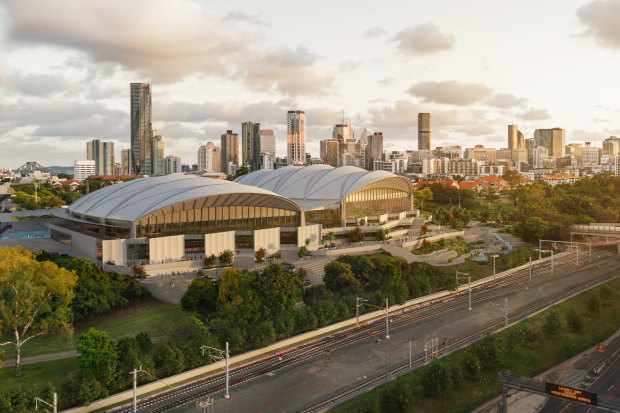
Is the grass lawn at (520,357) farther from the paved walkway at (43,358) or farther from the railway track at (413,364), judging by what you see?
the paved walkway at (43,358)

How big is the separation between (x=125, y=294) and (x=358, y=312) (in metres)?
24.2

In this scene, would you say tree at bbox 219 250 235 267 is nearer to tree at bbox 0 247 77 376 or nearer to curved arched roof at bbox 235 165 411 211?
tree at bbox 0 247 77 376

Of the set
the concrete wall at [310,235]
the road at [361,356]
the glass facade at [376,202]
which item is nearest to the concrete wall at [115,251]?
the concrete wall at [310,235]

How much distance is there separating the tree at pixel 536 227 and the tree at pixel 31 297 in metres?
77.7

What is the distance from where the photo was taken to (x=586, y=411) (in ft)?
107

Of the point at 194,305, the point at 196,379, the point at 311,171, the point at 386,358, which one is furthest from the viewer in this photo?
the point at 311,171

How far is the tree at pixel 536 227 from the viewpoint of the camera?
88.5 m

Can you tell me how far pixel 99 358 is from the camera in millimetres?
33250

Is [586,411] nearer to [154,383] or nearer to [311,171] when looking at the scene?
[154,383]

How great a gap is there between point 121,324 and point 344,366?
2105 cm

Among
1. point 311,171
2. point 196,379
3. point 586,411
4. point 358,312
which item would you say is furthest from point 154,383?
point 311,171

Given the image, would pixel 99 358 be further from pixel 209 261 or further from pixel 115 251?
pixel 209 261

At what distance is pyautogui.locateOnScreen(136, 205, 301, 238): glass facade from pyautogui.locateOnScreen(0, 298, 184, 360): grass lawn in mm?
12148

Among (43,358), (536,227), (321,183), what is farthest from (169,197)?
(536,227)
